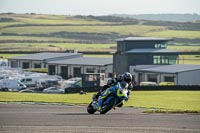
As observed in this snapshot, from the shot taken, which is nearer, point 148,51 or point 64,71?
point 148,51

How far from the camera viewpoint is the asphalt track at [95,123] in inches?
583

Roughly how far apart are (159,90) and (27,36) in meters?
148

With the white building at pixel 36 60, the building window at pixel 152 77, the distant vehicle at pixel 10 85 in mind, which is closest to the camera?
the distant vehicle at pixel 10 85

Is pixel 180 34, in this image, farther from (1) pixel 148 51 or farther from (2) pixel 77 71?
(1) pixel 148 51

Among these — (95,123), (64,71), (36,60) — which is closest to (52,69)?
(64,71)

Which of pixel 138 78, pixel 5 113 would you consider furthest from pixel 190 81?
pixel 5 113

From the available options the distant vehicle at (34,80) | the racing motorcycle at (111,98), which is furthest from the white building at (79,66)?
the racing motorcycle at (111,98)

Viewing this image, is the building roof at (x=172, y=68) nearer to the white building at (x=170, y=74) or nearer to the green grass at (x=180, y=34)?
the white building at (x=170, y=74)

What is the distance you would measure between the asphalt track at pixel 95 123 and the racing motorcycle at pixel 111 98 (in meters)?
0.33

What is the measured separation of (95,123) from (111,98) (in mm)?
3160

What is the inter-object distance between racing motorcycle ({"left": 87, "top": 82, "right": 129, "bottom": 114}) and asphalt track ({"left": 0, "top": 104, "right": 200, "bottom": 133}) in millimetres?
331

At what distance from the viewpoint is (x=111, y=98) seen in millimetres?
19391

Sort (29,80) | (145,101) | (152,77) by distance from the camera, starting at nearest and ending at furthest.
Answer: (145,101) < (29,80) < (152,77)

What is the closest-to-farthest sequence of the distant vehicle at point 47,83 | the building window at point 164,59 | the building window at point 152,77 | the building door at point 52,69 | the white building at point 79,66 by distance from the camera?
the distant vehicle at point 47,83
the building window at point 152,77
the building window at point 164,59
the white building at point 79,66
the building door at point 52,69
